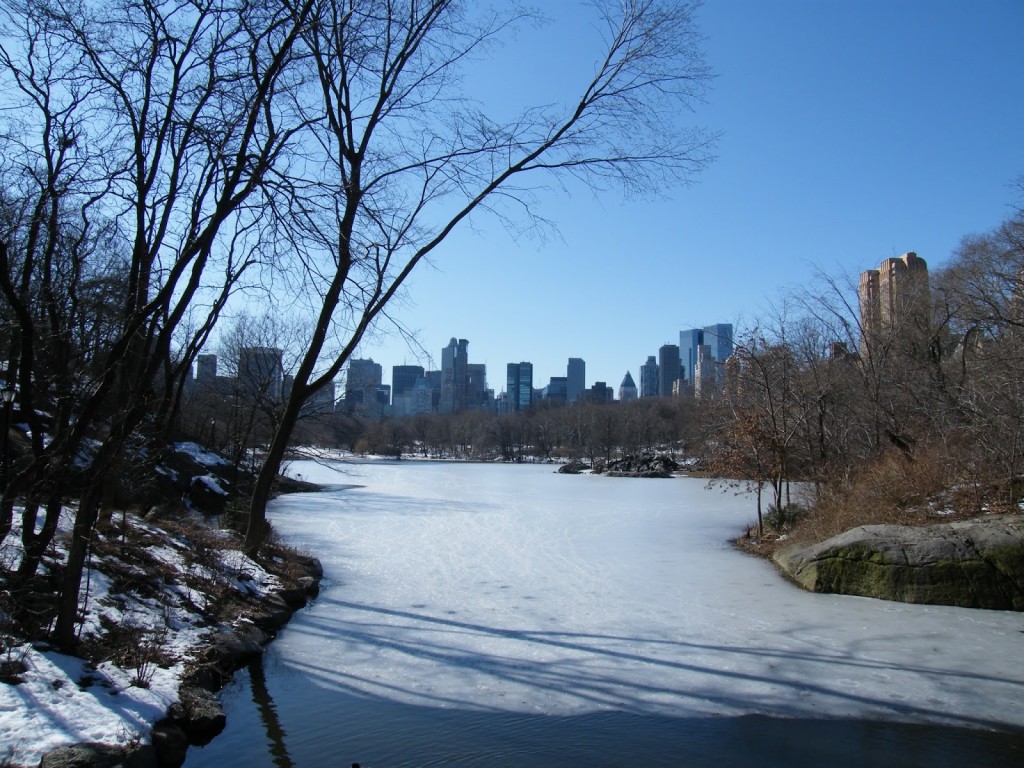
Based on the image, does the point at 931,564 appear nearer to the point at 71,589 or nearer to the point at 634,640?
the point at 634,640

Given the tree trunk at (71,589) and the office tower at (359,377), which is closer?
the tree trunk at (71,589)

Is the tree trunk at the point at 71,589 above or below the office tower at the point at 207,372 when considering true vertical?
below

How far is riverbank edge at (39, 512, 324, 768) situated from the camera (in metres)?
4.24

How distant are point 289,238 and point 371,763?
4322 mm

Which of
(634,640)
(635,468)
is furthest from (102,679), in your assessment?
(635,468)

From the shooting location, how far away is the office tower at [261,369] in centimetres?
2430

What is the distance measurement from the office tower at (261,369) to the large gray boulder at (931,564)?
17689 mm

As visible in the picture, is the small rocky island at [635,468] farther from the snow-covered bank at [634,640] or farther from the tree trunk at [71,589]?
the tree trunk at [71,589]

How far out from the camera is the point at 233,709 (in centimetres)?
588

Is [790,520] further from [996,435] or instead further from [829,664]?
[829,664]

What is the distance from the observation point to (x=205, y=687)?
6070 mm

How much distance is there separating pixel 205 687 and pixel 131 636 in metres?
0.73

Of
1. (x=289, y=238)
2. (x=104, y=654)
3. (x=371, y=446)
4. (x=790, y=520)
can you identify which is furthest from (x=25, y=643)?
(x=371, y=446)

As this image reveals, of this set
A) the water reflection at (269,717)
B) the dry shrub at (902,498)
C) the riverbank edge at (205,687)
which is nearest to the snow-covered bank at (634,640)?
the water reflection at (269,717)
